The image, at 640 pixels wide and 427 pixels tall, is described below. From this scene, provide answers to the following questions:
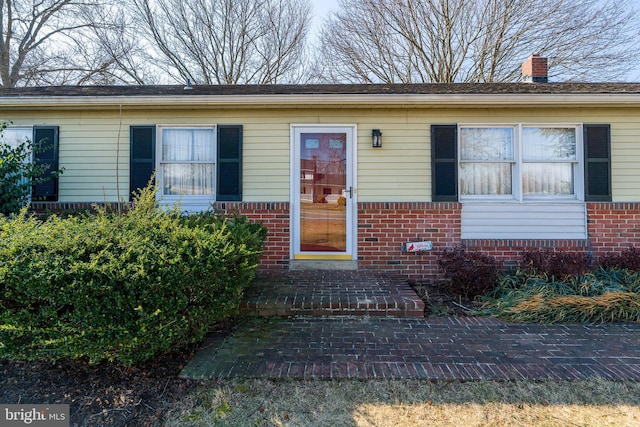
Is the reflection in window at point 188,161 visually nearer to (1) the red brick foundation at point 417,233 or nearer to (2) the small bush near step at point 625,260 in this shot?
(1) the red brick foundation at point 417,233

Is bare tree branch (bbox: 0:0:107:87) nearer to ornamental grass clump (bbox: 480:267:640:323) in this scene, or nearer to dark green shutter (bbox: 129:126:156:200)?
dark green shutter (bbox: 129:126:156:200)

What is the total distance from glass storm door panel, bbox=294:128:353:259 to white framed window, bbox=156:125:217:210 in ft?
4.62

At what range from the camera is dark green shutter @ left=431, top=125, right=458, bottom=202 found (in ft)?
16.9

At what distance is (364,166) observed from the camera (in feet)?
17.2

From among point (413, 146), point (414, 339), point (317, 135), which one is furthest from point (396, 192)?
point (414, 339)

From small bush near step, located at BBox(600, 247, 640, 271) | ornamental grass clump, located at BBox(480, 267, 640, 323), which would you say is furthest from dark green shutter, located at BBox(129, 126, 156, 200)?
small bush near step, located at BBox(600, 247, 640, 271)

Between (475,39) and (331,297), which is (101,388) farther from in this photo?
(475,39)

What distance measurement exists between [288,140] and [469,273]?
10.6ft

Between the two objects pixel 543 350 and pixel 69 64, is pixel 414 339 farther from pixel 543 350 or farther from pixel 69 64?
pixel 69 64

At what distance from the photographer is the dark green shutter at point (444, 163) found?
5141mm

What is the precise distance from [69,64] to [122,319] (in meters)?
15.5

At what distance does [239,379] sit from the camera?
247cm

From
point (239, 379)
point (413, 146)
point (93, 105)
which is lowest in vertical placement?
point (239, 379)

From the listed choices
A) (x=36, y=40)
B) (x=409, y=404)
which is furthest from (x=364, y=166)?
(x=36, y=40)
